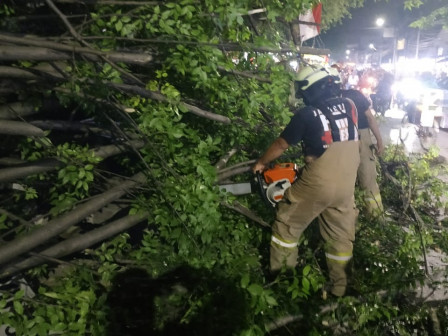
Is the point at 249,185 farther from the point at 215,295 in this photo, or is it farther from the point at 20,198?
the point at 20,198

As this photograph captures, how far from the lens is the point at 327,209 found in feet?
11.1

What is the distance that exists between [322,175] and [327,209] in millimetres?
457

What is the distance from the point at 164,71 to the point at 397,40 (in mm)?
35619

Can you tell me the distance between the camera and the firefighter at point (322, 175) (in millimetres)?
3123

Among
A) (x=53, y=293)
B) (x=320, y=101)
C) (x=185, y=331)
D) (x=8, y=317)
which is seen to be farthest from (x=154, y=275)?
(x=320, y=101)

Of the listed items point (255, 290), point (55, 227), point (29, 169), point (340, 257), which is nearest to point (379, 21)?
point (340, 257)

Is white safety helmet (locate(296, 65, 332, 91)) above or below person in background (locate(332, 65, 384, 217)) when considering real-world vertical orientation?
above

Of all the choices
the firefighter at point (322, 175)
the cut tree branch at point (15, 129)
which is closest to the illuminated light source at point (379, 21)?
the firefighter at point (322, 175)

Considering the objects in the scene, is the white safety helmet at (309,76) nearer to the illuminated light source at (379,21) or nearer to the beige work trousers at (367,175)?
the beige work trousers at (367,175)

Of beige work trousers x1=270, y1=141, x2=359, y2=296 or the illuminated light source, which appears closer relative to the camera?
beige work trousers x1=270, y1=141, x2=359, y2=296

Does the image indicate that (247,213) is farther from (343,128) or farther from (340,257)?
(343,128)

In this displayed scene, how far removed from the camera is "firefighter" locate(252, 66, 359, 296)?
3.12 meters

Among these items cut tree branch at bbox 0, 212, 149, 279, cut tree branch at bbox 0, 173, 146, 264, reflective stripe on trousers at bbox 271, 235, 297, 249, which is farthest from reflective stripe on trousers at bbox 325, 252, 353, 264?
cut tree branch at bbox 0, 173, 146, 264

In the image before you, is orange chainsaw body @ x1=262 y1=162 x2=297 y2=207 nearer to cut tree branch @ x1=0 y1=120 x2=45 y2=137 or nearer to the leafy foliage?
the leafy foliage
